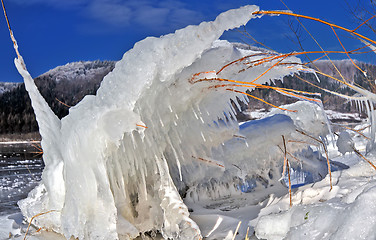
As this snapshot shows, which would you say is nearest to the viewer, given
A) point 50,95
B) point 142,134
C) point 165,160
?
point 142,134

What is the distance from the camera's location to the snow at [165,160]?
1.91 meters

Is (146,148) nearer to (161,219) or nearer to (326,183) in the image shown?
(161,219)

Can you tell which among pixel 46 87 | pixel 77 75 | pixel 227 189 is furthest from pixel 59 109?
pixel 227 189

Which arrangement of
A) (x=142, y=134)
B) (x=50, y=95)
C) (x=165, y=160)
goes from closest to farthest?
(x=142, y=134) < (x=165, y=160) < (x=50, y=95)

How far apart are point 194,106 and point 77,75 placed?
161ft

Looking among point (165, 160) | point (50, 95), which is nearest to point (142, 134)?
point (165, 160)

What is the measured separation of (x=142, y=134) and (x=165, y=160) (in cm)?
50

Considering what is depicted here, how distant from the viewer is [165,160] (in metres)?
2.43

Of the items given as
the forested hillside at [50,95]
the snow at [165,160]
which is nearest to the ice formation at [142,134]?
the snow at [165,160]

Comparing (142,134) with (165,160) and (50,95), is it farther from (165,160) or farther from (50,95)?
(50,95)

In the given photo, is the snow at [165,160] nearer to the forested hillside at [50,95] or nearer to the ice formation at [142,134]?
the ice formation at [142,134]

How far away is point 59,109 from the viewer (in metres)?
36.9

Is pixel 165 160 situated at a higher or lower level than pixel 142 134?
lower

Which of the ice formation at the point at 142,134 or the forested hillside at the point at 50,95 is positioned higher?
the forested hillside at the point at 50,95
